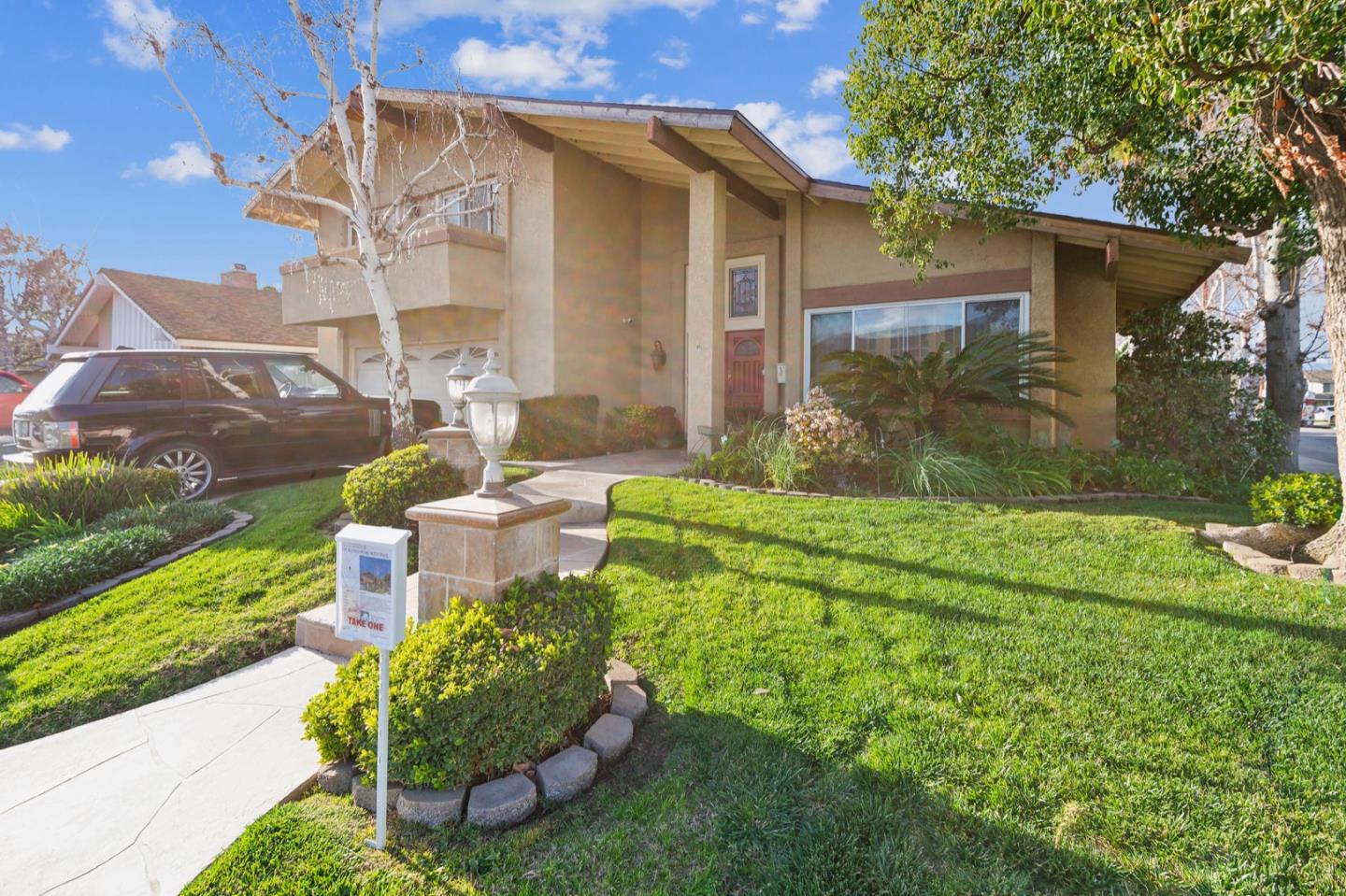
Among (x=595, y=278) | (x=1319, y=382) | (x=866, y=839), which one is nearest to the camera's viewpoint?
(x=866, y=839)

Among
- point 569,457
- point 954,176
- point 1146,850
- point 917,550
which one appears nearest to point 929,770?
point 1146,850

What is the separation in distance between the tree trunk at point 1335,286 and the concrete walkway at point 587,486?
225 inches

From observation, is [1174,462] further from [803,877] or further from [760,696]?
[803,877]

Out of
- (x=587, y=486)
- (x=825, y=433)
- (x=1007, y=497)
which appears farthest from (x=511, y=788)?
(x=1007, y=497)

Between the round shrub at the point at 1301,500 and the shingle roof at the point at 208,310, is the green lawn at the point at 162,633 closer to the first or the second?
the round shrub at the point at 1301,500

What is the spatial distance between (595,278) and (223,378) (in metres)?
6.42

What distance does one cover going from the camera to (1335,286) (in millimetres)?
4910

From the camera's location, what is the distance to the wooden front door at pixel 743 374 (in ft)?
37.1

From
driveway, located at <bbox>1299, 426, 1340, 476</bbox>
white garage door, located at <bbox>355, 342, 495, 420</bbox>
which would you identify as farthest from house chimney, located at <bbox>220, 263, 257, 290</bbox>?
driveway, located at <bbox>1299, 426, 1340, 476</bbox>

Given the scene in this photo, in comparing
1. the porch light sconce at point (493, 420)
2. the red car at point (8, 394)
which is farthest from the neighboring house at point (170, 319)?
the porch light sconce at point (493, 420)

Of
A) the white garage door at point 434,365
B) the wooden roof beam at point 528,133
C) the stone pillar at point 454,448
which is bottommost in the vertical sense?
the stone pillar at point 454,448

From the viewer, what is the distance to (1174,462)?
808cm

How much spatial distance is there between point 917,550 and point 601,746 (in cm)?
329

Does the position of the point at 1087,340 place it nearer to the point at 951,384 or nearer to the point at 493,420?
the point at 951,384
